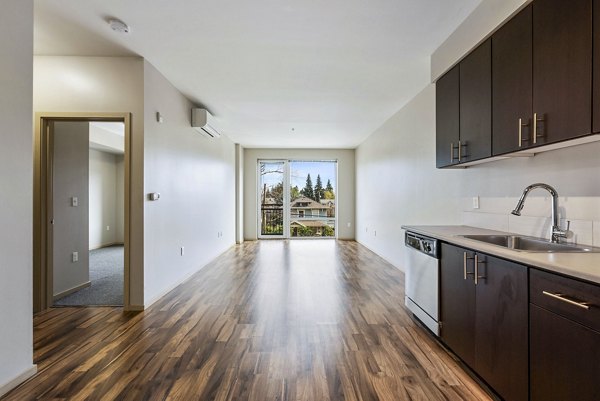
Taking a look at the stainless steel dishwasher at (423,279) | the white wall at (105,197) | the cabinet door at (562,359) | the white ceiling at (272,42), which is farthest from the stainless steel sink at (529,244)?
the white wall at (105,197)

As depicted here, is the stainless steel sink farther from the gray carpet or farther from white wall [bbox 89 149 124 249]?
white wall [bbox 89 149 124 249]

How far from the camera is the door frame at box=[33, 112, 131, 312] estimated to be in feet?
10.1

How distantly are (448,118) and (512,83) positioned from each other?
31.8 inches

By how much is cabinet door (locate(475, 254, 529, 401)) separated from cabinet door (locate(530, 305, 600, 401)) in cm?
7

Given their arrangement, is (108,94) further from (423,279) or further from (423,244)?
(423,279)

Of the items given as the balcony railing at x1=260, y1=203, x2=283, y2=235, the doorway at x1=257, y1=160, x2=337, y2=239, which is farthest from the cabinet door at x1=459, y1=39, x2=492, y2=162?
the balcony railing at x1=260, y1=203, x2=283, y2=235

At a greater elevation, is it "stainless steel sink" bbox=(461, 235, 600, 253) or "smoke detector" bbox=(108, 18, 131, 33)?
"smoke detector" bbox=(108, 18, 131, 33)

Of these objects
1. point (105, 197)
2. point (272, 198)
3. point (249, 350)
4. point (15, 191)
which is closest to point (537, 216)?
point (249, 350)

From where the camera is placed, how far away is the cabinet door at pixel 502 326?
1.49 meters

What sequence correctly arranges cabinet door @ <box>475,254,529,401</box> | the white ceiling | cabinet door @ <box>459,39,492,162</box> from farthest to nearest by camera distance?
the white ceiling → cabinet door @ <box>459,39,492,162</box> → cabinet door @ <box>475,254,529,401</box>

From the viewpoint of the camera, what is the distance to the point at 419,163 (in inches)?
164

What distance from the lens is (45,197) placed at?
10.4ft

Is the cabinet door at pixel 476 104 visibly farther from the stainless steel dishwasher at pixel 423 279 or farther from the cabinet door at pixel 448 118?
the stainless steel dishwasher at pixel 423 279

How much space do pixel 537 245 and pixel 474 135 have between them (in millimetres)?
910
